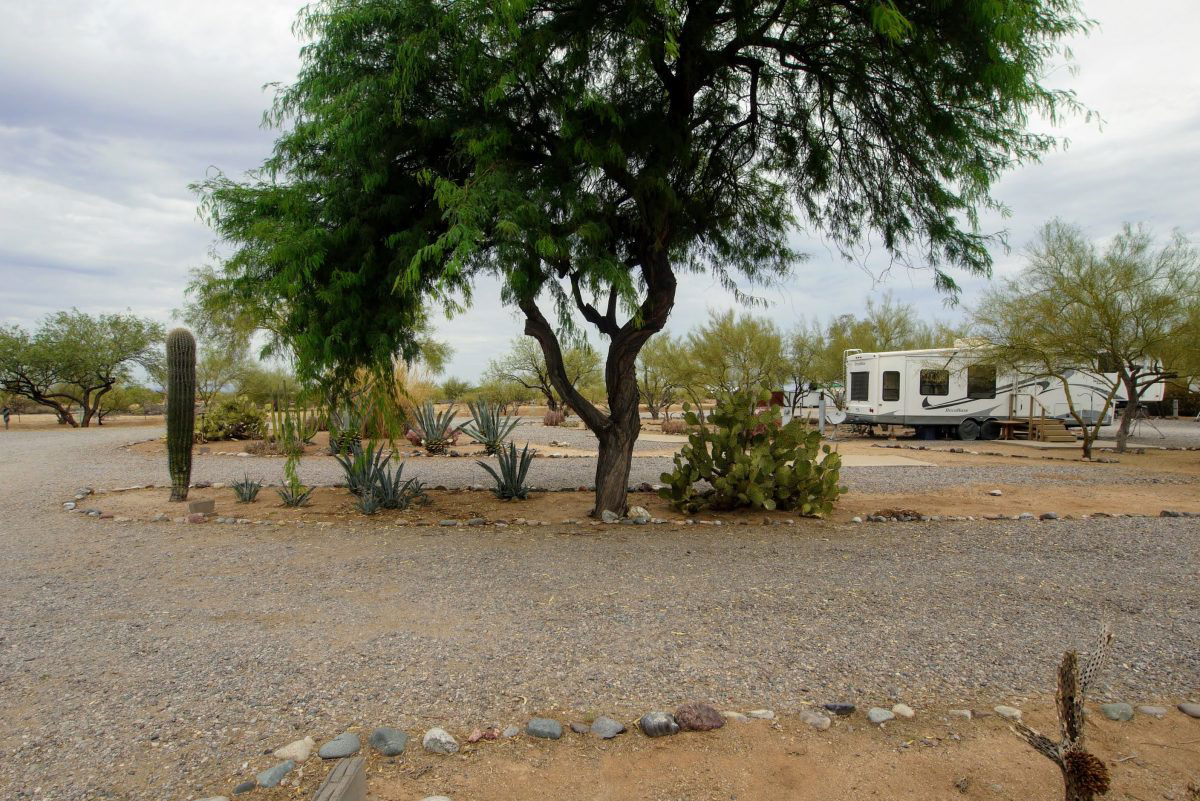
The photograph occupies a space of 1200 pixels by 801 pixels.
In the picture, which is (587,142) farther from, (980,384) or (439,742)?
(980,384)

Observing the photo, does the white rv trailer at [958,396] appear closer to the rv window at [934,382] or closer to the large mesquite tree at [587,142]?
the rv window at [934,382]

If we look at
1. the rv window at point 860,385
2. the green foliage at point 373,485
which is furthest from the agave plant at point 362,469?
the rv window at point 860,385

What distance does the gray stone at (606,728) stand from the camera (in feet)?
9.18

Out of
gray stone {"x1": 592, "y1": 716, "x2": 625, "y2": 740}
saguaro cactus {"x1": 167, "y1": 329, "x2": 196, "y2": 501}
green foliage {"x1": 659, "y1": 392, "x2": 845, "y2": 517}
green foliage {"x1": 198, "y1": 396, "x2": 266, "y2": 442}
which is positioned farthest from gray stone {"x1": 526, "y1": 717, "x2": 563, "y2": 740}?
green foliage {"x1": 198, "y1": 396, "x2": 266, "y2": 442}

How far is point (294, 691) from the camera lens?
10.4 feet

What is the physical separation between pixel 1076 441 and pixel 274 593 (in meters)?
21.5

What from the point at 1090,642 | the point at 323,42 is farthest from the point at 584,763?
the point at 323,42

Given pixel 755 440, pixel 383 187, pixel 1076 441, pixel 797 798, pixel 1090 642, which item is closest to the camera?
pixel 797 798

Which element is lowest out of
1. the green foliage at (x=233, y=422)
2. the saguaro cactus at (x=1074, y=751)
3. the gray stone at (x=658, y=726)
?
the gray stone at (x=658, y=726)

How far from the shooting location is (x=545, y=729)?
2.80 metres

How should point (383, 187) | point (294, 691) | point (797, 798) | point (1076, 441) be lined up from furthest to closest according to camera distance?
1. point (1076, 441)
2. point (383, 187)
3. point (294, 691)
4. point (797, 798)

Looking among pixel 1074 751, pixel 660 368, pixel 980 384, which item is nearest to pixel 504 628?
pixel 1074 751

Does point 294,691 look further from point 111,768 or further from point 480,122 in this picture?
point 480,122

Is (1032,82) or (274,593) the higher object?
(1032,82)
